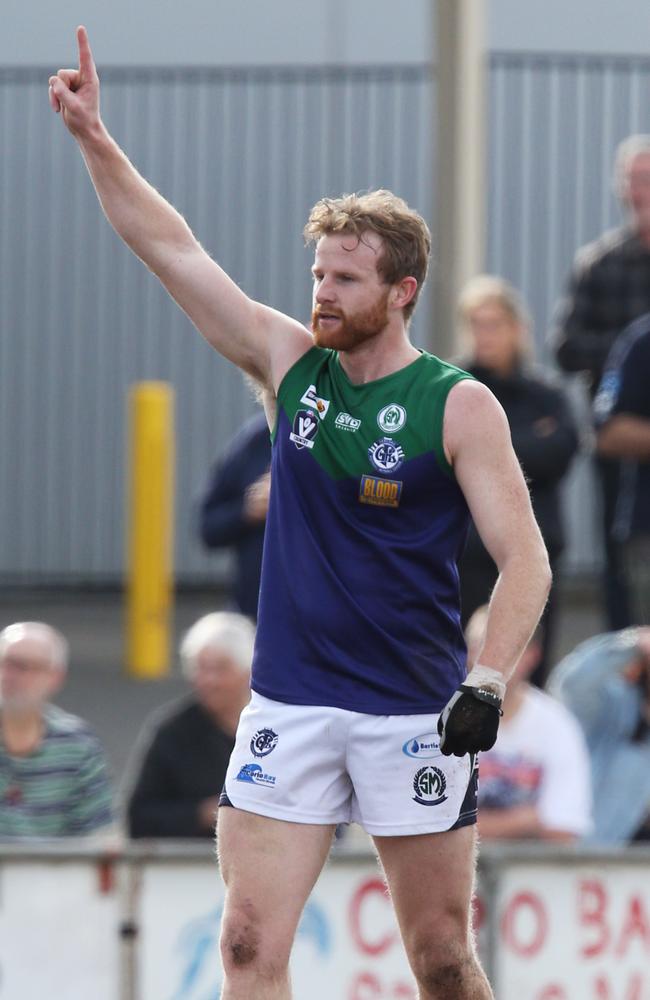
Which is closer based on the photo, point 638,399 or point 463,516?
point 463,516

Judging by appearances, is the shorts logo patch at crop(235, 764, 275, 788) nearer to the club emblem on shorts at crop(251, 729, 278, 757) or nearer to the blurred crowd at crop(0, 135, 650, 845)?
the club emblem on shorts at crop(251, 729, 278, 757)

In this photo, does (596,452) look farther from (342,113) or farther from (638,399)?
(342,113)

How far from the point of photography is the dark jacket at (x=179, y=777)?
7.74 metres

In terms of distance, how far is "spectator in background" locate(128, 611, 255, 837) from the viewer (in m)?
7.74

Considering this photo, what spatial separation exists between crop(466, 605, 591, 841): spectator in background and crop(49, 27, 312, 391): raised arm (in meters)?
3.27

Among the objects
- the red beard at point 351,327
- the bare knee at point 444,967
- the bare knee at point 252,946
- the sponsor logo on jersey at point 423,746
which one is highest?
the red beard at point 351,327

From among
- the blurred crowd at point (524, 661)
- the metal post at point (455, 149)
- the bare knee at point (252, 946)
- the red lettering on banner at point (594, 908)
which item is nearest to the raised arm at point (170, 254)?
the bare knee at point (252, 946)

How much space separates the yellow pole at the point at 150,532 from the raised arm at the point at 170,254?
8390 millimetres

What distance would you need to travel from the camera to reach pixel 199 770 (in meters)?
7.78

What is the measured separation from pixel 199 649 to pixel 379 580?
3463 millimetres

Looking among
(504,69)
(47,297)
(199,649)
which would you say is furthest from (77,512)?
(199,649)

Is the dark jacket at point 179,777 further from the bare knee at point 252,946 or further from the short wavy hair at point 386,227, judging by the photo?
the short wavy hair at point 386,227

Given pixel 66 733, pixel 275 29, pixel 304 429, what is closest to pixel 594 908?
pixel 66 733

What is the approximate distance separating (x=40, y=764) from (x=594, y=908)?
84.0 inches
